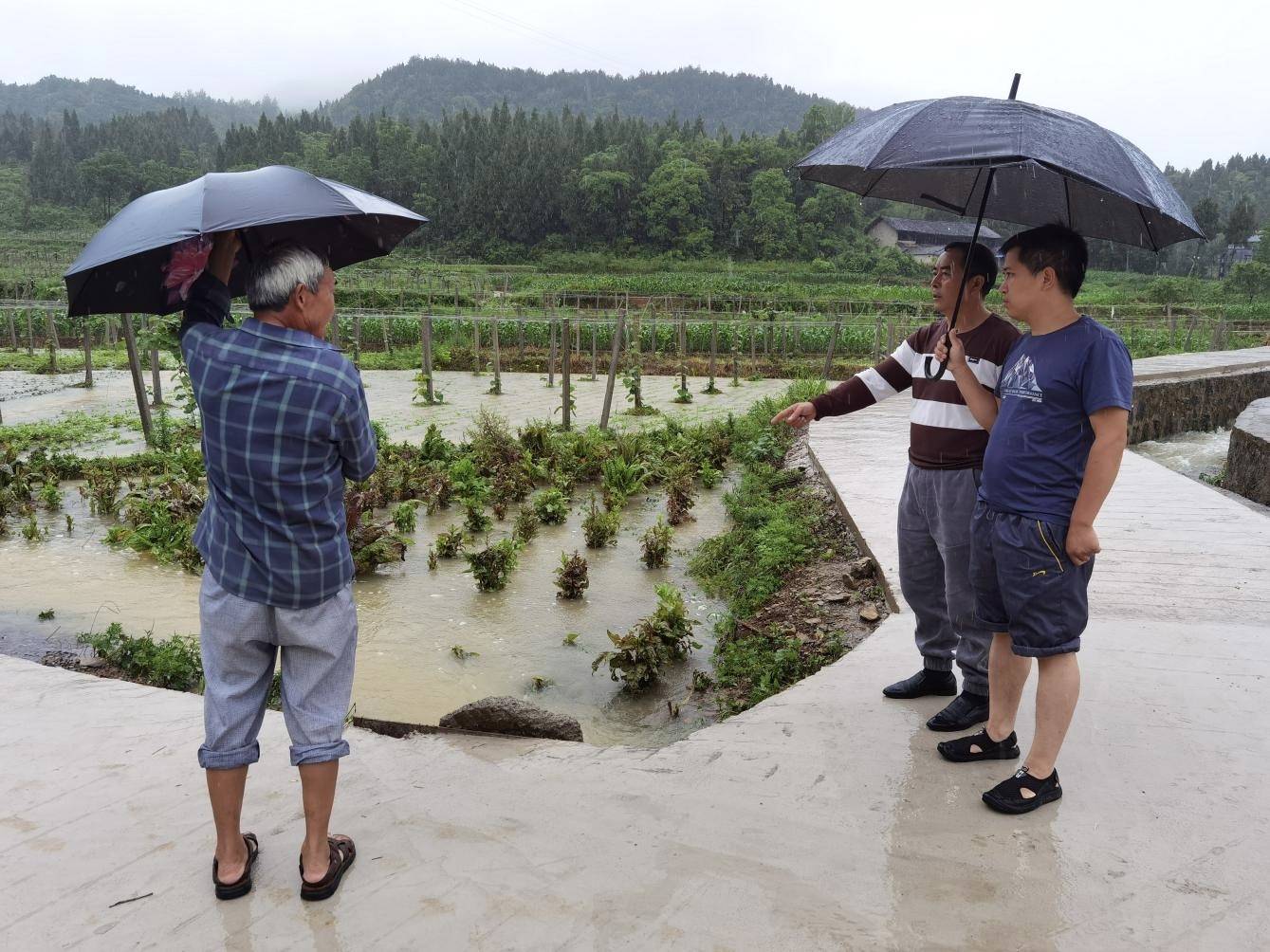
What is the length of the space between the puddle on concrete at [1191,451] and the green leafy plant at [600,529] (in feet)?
18.9

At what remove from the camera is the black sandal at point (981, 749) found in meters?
2.83

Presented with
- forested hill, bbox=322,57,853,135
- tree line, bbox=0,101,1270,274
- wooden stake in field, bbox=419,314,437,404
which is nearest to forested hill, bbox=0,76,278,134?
forested hill, bbox=322,57,853,135

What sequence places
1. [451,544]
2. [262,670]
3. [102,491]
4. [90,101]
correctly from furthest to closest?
[90,101] → [102,491] → [451,544] → [262,670]

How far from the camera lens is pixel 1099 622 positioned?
388cm

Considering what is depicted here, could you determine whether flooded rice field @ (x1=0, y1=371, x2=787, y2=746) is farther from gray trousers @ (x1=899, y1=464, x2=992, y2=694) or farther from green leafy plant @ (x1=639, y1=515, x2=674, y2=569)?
gray trousers @ (x1=899, y1=464, x2=992, y2=694)

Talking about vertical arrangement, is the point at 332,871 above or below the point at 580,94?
below

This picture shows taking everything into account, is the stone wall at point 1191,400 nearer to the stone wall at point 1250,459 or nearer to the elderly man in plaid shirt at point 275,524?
the stone wall at point 1250,459

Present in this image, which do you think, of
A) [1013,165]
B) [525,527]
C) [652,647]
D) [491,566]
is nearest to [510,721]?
[652,647]

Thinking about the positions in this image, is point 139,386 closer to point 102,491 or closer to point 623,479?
point 102,491

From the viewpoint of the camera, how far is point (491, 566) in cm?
643

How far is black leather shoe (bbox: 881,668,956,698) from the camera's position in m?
3.30

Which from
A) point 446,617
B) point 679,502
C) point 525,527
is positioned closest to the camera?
point 446,617

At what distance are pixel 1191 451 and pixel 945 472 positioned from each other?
890 centimetres

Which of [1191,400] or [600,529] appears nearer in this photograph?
[600,529]
